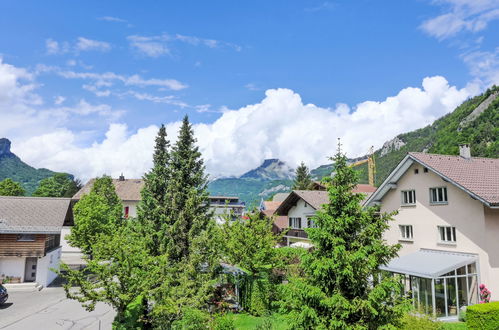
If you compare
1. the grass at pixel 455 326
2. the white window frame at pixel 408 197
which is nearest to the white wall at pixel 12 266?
the grass at pixel 455 326

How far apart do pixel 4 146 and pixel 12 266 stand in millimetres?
194058

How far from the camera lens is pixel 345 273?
11.8m

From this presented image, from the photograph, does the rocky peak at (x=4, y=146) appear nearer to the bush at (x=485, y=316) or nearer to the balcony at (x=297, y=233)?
the balcony at (x=297, y=233)

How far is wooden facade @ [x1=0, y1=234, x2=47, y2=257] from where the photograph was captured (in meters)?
31.5

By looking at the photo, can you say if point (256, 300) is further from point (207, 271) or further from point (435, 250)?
point (435, 250)

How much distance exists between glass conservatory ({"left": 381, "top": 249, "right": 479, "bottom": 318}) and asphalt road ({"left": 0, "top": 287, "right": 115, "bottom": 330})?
19.4 m

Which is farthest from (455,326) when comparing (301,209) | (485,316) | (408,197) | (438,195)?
(301,209)

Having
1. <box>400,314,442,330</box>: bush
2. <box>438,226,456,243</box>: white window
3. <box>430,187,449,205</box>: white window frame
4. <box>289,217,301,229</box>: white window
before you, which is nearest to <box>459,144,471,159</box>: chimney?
<box>430,187,449,205</box>: white window frame

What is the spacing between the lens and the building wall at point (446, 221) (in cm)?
2144

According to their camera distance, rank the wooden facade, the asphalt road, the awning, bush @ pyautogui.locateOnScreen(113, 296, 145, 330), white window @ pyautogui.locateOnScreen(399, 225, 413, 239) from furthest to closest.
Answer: the wooden facade → white window @ pyautogui.locateOnScreen(399, 225, 413, 239) → the awning → the asphalt road → bush @ pyautogui.locateOnScreen(113, 296, 145, 330)

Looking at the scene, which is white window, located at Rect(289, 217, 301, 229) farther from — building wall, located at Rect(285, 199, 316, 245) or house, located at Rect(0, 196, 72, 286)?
house, located at Rect(0, 196, 72, 286)

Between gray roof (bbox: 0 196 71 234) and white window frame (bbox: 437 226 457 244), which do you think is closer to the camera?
white window frame (bbox: 437 226 457 244)

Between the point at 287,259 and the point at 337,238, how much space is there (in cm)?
1304

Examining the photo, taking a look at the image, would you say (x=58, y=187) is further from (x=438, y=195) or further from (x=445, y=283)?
(x=445, y=283)
